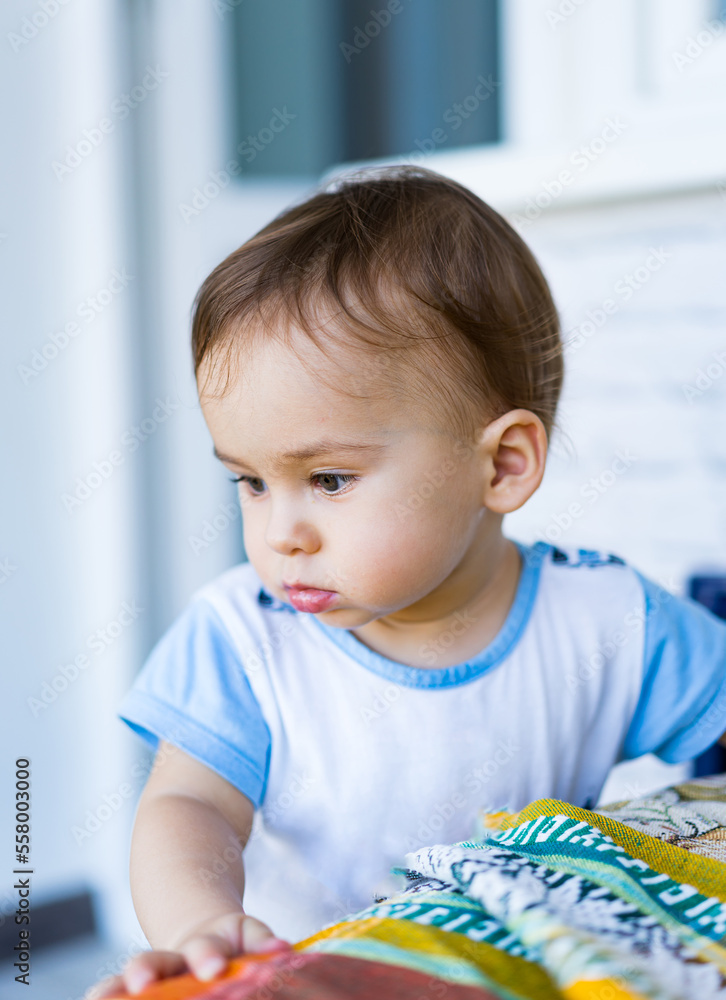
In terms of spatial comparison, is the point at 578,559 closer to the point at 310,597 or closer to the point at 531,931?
the point at 310,597

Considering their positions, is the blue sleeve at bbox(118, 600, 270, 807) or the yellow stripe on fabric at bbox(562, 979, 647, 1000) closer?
the yellow stripe on fabric at bbox(562, 979, 647, 1000)

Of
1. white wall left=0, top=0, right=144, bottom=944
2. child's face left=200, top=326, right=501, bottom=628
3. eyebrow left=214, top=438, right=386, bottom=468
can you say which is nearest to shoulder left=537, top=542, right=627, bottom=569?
child's face left=200, top=326, right=501, bottom=628

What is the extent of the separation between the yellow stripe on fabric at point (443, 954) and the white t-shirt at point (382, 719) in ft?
1.19

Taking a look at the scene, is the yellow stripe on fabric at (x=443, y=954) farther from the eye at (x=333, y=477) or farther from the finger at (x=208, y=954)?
the eye at (x=333, y=477)

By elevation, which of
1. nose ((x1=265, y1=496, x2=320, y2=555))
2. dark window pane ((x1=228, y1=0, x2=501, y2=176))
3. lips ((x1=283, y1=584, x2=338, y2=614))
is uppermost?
dark window pane ((x1=228, y1=0, x2=501, y2=176))

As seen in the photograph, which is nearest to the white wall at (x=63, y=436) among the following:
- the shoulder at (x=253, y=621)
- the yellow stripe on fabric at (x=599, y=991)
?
the shoulder at (x=253, y=621)

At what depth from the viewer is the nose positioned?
774 mm

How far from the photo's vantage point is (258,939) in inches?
20.8

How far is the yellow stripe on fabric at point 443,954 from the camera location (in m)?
0.43

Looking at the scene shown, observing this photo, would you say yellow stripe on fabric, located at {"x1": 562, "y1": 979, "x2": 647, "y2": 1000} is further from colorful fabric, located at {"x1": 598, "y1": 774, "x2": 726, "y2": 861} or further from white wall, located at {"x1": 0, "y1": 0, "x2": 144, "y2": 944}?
white wall, located at {"x1": 0, "y1": 0, "x2": 144, "y2": 944}

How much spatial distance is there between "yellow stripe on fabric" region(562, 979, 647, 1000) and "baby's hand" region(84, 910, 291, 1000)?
17cm

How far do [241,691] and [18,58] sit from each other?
1.39 m

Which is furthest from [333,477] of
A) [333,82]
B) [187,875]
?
[333,82]

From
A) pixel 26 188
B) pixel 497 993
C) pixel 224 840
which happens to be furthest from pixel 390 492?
pixel 26 188
